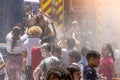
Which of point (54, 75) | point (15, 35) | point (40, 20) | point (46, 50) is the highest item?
point (40, 20)

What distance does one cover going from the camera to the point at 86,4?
40.4ft

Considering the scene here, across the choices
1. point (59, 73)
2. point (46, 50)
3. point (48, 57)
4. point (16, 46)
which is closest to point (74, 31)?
point (16, 46)

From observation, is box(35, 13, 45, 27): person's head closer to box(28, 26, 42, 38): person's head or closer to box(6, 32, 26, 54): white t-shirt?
box(6, 32, 26, 54): white t-shirt

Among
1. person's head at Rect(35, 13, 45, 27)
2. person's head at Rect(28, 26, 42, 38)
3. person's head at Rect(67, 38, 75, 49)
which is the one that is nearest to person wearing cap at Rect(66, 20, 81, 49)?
person's head at Rect(35, 13, 45, 27)

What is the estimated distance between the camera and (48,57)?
26.1ft

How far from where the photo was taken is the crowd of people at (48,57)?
263 inches

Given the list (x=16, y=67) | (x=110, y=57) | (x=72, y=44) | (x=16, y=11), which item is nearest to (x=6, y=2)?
(x=16, y=11)

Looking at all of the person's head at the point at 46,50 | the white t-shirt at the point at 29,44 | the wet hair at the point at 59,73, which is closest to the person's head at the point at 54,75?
the wet hair at the point at 59,73

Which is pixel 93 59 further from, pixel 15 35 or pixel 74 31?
pixel 74 31

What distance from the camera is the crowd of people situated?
6.68 meters

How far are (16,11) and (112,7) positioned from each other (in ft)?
8.44

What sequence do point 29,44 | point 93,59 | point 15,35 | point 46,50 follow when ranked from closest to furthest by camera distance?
point 93,59 < point 46,50 < point 29,44 < point 15,35

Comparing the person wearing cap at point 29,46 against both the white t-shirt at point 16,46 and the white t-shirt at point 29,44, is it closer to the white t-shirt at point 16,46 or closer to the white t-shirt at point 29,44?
the white t-shirt at point 29,44

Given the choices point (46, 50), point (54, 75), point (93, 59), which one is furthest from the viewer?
point (46, 50)
